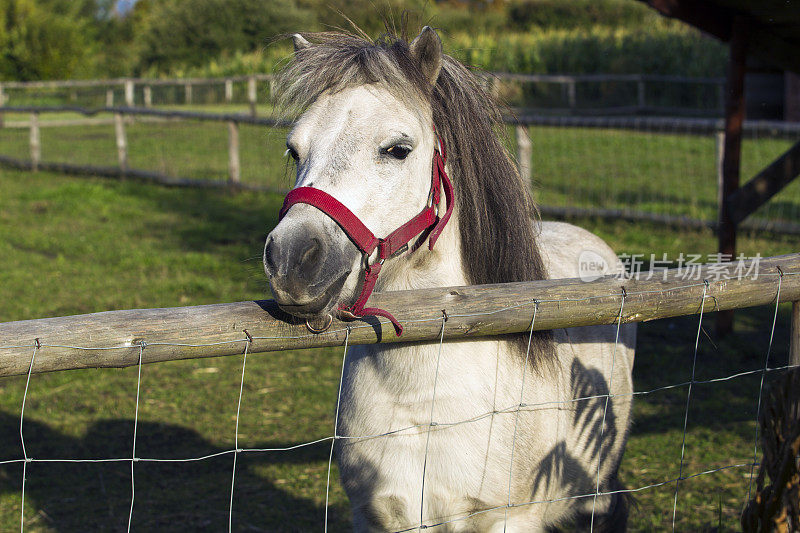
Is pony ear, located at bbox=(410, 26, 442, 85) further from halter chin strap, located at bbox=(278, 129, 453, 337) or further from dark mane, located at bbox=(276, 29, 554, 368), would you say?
halter chin strap, located at bbox=(278, 129, 453, 337)

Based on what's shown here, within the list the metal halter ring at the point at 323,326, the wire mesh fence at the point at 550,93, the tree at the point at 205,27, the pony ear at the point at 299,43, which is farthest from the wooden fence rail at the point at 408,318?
the tree at the point at 205,27

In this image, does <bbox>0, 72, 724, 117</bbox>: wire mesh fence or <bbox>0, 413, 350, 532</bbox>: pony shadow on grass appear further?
<bbox>0, 72, 724, 117</bbox>: wire mesh fence

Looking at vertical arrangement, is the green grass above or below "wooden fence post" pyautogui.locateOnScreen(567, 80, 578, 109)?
below

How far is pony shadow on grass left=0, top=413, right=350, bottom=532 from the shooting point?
133 inches

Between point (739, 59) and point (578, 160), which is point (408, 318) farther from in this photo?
point (578, 160)

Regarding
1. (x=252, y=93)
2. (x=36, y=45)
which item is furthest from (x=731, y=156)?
(x=36, y=45)

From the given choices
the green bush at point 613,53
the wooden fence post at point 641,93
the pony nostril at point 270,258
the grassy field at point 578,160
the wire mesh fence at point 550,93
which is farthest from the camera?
the green bush at point 613,53

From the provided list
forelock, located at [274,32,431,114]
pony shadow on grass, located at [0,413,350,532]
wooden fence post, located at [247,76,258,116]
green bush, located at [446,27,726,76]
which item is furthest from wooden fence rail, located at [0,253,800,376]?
wooden fence post, located at [247,76,258,116]

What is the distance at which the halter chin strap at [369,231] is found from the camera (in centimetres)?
176

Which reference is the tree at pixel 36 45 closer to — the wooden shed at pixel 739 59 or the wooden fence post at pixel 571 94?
the wooden fence post at pixel 571 94

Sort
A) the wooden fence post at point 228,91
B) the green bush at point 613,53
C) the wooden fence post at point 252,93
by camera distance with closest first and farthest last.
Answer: the wooden fence post at point 252,93 → the wooden fence post at point 228,91 → the green bush at point 613,53

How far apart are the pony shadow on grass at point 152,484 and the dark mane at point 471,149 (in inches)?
68.0

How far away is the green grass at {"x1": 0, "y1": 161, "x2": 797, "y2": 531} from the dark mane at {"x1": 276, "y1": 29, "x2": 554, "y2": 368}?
0.58 m

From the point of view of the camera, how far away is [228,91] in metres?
21.3
